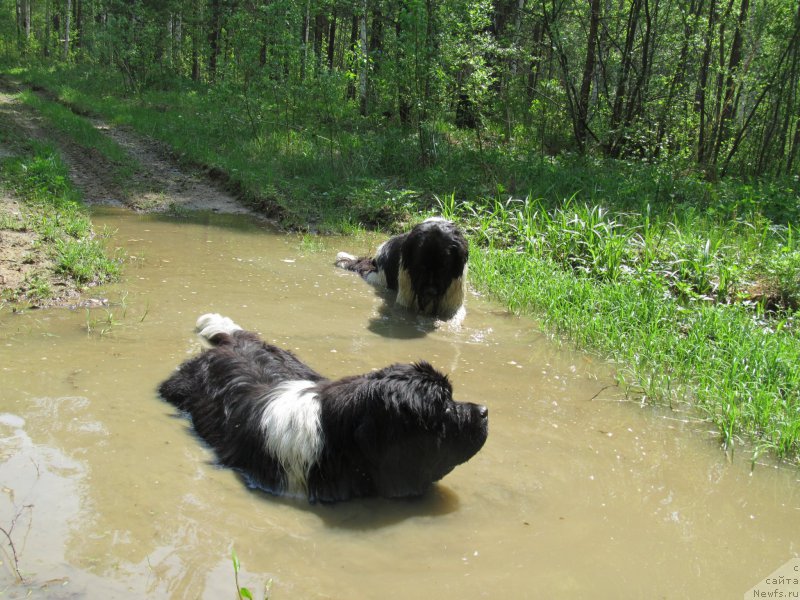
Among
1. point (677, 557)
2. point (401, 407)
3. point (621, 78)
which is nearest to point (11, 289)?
point (401, 407)

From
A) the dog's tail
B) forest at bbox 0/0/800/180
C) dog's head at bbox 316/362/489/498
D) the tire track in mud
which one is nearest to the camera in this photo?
dog's head at bbox 316/362/489/498

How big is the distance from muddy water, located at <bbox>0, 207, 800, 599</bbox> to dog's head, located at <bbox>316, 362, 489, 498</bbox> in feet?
0.57

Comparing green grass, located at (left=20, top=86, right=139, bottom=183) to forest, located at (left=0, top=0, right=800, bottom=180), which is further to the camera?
green grass, located at (left=20, top=86, right=139, bottom=183)

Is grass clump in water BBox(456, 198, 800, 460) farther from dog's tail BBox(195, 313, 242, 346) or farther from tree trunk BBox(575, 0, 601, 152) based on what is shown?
tree trunk BBox(575, 0, 601, 152)

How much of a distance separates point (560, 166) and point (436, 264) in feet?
21.5

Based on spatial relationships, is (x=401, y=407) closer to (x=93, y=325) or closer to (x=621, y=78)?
(x=93, y=325)

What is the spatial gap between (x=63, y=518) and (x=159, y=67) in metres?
24.9

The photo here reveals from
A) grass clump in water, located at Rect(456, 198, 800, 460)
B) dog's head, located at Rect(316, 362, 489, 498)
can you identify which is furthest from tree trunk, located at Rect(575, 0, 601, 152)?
dog's head, located at Rect(316, 362, 489, 498)

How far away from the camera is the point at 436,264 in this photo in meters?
6.85

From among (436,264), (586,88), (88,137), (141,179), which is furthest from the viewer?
(88,137)

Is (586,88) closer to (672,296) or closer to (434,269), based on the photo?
(672,296)

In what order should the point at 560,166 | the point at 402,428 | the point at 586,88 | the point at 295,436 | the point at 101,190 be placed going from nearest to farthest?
the point at 402,428, the point at 295,436, the point at 101,190, the point at 560,166, the point at 586,88

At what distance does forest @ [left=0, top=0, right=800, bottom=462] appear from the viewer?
6.04 meters

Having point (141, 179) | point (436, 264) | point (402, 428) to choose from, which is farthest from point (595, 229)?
point (141, 179)
